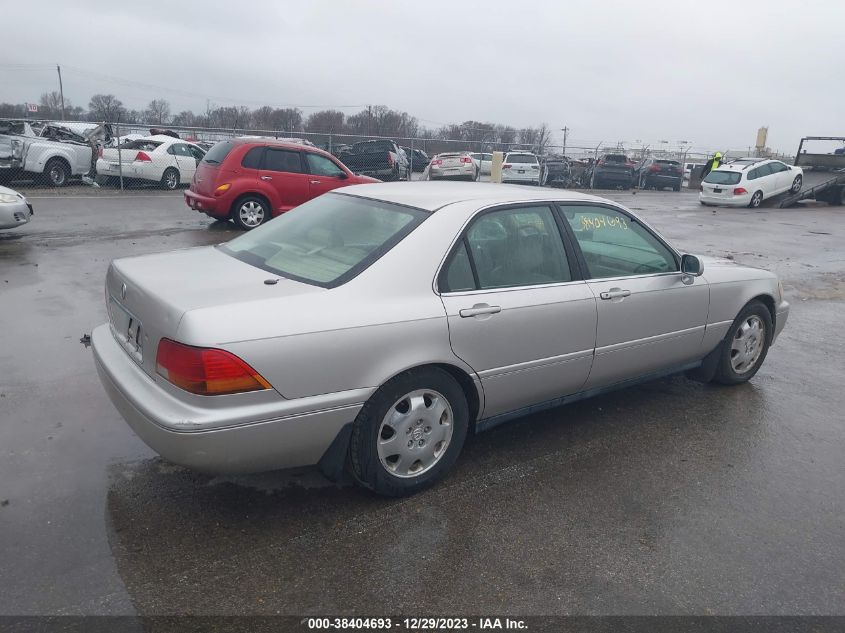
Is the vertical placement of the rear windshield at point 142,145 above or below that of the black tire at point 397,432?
above

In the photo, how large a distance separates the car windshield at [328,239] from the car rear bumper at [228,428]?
24.9 inches

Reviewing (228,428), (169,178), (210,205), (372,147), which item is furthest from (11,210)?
(372,147)

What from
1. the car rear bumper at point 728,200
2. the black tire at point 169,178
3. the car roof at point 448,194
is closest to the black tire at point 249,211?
the black tire at point 169,178

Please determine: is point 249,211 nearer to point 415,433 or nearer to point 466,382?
point 466,382

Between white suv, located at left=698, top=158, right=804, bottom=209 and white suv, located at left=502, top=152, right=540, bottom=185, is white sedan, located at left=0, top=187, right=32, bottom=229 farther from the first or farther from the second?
white suv, located at left=698, top=158, right=804, bottom=209

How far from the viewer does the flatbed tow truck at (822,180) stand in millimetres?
24172

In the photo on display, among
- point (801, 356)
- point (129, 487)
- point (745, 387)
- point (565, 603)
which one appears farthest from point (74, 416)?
point (801, 356)

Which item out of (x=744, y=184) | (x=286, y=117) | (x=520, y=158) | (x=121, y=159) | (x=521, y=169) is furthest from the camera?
(x=286, y=117)

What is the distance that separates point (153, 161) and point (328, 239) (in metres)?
16.1

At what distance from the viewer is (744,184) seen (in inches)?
884

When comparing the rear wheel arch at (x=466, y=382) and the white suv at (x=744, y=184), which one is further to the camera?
the white suv at (x=744, y=184)

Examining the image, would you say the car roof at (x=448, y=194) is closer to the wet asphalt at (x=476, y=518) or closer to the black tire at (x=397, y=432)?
the black tire at (x=397, y=432)

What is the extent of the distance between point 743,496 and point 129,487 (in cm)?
324

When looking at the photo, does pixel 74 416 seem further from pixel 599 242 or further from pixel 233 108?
pixel 233 108
